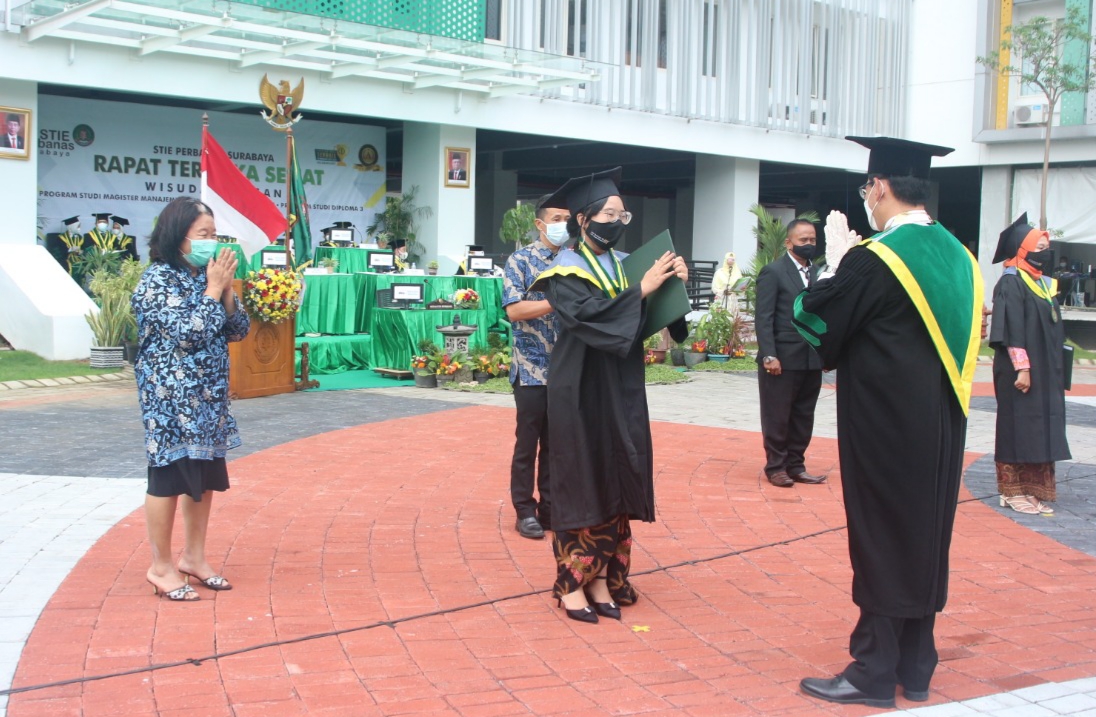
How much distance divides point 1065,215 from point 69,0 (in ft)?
63.2

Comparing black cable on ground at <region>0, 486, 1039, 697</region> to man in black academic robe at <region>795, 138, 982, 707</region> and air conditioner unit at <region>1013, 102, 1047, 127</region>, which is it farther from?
air conditioner unit at <region>1013, 102, 1047, 127</region>

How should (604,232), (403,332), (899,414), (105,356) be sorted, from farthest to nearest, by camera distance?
(403,332), (105,356), (604,232), (899,414)

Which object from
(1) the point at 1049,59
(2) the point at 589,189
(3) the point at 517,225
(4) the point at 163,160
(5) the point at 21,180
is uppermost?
(1) the point at 1049,59

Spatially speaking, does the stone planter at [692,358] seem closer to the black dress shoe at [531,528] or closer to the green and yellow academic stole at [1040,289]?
the green and yellow academic stole at [1040,289]

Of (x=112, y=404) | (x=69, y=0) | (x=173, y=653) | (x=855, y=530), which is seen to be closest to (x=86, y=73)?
(x=69, y=0)

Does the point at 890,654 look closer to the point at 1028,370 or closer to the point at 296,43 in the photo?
the point at 1028,370

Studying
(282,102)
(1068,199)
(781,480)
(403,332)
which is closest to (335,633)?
(781,480)

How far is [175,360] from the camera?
4801mm

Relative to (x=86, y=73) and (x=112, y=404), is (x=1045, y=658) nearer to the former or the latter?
(x=112, y=404)

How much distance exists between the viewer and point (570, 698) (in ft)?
13.0

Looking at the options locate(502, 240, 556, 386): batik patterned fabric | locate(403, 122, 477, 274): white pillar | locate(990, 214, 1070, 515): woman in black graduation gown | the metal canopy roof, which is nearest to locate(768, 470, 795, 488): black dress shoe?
locate(990, 214, 1070, 515): woman in black graduation gown

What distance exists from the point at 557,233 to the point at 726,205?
18433 millimetres

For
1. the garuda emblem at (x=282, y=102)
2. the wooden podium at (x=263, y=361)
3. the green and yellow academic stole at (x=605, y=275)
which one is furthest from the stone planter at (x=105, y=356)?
the green and yellow academic stole at (x=605, y=275)

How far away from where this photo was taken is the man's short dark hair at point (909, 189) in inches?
160
